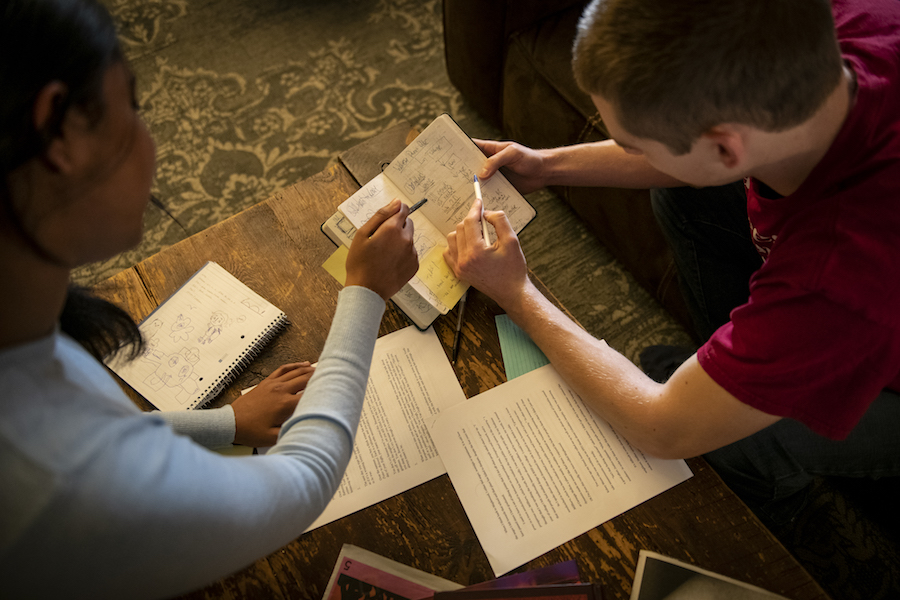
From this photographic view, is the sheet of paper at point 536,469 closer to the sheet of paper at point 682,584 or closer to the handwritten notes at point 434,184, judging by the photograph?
the sheet of paper at point 682,584

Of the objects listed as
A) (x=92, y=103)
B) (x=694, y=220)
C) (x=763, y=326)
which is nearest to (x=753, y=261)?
(x=694, y=220)

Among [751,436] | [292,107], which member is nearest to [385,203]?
[751,436]

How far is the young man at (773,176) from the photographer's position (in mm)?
638

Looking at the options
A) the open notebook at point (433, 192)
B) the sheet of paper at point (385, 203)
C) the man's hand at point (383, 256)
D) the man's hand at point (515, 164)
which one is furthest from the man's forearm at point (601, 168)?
the man's hand at point (383, 256)

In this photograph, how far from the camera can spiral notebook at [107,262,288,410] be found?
0.94 metres

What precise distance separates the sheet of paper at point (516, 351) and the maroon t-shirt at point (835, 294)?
27 cm

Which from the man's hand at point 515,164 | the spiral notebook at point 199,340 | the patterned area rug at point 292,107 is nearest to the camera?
the spiral notebook at point 199,340

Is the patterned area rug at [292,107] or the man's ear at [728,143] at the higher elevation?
the man's ear at [728,143]

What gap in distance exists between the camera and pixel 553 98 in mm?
1555

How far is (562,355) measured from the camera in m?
0.91

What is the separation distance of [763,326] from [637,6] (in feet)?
1.41

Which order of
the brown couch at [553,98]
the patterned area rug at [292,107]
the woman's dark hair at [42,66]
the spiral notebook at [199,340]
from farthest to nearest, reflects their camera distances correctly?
the patterned area rug at [292,107]
the brown couch at [553,98]
the spiral notebook at [199,340]
the woman's dark hair at [42,66]

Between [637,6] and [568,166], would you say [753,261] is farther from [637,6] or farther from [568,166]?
[637,6]

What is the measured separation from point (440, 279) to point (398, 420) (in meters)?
0.26
